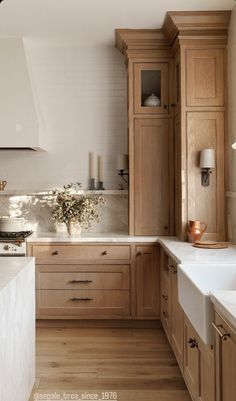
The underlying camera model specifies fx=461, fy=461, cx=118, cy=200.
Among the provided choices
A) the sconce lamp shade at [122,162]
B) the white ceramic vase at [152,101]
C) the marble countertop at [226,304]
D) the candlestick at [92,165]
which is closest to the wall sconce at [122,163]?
the sconce lamp shade at [122,162]

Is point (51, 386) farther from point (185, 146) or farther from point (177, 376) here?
point (185, 146)

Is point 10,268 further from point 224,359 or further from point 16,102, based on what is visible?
point 16,102

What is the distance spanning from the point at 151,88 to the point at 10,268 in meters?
2.52

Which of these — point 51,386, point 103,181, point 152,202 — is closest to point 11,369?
point 51,386

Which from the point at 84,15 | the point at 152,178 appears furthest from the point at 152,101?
the point at 84,15

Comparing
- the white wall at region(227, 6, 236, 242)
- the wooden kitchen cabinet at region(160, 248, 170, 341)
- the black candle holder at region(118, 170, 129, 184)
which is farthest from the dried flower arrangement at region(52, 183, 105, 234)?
the white wall at region(227, 6, 236, 242)

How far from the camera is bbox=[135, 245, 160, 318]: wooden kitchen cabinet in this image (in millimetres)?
4246

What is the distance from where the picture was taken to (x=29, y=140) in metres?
4.35

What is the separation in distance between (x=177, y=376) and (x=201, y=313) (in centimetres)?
122

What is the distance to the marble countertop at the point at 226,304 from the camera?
172 cm

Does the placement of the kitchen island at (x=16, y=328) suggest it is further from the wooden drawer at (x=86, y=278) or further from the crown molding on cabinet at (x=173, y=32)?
the crown molding on cabinet at (x=173, y=32)

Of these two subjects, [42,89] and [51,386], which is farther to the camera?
[42,89]

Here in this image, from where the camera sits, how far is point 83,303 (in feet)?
14.0

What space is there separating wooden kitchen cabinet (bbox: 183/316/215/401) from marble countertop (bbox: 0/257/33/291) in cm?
102
